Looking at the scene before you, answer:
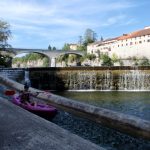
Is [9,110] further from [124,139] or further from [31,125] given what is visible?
[124,139]

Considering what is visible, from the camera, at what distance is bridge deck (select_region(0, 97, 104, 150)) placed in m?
7.61

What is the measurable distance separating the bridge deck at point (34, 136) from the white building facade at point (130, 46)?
78.6 meters

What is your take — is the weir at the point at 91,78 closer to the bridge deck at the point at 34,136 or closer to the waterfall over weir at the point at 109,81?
the waterfall over weir at the point at 109,81

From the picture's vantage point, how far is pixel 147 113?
872 inches

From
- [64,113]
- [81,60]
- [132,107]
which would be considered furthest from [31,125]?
[81,60]

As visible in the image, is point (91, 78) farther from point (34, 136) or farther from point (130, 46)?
point (130, 46)

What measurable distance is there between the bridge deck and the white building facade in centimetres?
7857

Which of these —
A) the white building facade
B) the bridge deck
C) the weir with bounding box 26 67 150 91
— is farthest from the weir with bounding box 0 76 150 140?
the white building facade

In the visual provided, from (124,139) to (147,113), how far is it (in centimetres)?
1072

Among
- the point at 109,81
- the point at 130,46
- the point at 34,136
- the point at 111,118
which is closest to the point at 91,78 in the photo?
the point at 109,81

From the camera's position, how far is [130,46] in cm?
9856

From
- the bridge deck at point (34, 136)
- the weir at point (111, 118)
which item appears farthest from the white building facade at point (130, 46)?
the bridge deck at point (34, 136)

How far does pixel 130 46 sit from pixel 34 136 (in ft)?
301

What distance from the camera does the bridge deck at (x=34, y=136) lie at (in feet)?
25.0
